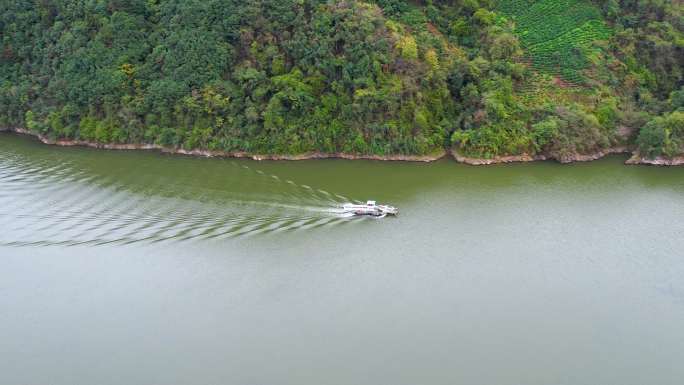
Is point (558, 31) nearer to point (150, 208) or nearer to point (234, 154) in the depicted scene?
point (234, 154)

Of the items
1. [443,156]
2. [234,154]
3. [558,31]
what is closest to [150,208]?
[234,154]

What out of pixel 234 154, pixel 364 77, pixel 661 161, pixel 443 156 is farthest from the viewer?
pixel 234 154

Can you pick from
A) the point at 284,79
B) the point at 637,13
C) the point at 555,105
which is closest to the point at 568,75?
the point at 555,105

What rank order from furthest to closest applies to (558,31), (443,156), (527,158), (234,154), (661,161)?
1. (558,31)
2. (234,154)
3. (443,156)
4. (527,158)
5. (661,161)

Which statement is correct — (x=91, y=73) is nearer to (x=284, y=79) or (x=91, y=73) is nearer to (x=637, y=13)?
(x=284, y=79)

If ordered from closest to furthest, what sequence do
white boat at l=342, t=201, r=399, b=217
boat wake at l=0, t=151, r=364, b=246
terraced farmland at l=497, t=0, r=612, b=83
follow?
1. boat wake at l=0, t=151, r=364, b=246
2. white boat at l=342, t=201, r=399, b=217
3. terraced farmland at l=497, t=0, r=612, b=83

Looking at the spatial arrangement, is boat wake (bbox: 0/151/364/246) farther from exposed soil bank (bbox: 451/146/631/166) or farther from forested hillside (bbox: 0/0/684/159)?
exposed soil bank (bbox: 451/146/631/166)

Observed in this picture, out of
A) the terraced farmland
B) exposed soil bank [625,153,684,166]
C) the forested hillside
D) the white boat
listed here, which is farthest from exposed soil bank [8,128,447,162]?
exposed soil bank [625,153,684,166]
